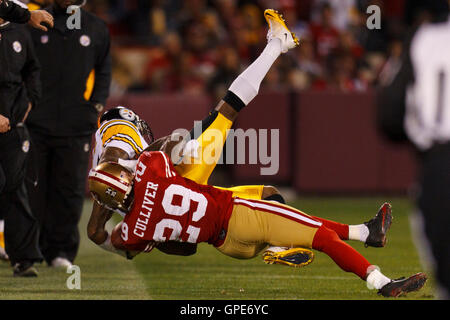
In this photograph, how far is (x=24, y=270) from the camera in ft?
24.6

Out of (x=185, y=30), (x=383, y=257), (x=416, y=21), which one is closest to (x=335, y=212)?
(x=383, y=257)

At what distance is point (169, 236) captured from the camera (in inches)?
245

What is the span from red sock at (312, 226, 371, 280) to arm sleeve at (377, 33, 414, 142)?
2201 mm

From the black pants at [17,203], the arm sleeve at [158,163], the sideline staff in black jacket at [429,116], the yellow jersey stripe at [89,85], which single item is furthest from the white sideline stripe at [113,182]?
the sideline staff in black jacket at [429,116]

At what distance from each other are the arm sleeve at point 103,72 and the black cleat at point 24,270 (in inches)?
62.2

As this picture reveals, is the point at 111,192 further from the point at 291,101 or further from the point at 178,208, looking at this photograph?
the point at 291,101

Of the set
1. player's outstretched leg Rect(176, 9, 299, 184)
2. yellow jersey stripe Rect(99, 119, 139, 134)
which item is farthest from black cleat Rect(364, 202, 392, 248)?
yellow jersey stripe Rect(99, 119, 139, 134)

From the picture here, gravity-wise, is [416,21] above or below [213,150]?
above

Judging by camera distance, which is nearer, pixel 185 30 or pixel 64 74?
pixel 64 74

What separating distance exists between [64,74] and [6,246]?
1540 mm

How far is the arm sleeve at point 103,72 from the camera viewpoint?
8.35 meters

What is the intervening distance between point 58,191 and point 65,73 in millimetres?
973

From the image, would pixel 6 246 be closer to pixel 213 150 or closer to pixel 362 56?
pixel 213 150

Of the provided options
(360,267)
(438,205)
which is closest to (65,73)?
(360,267)
